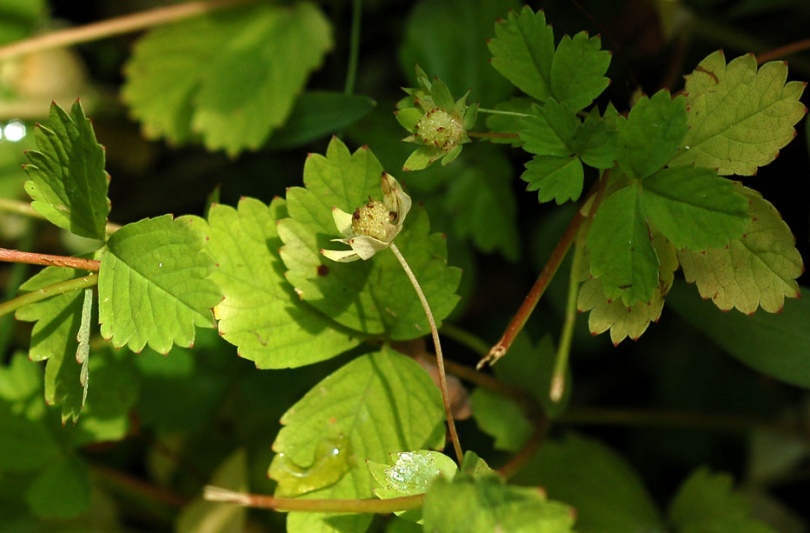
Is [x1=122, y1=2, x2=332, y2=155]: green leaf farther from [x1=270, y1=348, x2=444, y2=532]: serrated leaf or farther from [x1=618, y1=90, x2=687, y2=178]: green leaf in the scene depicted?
[x1=618, y1=90, x2=687, y2=178]: green leaf

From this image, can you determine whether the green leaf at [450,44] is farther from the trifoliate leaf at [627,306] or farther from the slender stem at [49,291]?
the slender stem at [49,291]

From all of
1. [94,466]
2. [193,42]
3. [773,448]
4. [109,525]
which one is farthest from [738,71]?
[109,525]

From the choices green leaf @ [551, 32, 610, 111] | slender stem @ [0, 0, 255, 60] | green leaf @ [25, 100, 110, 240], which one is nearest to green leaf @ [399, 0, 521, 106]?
slender stem @ [0, 0, 255, 60]

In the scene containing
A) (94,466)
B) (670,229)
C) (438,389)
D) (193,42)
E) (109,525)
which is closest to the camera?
(670,229)

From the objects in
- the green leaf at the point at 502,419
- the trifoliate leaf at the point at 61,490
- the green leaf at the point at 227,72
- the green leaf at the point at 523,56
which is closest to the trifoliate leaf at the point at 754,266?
the green leaf at the point at 523,56

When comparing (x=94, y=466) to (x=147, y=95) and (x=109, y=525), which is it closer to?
(x=109, y=525)

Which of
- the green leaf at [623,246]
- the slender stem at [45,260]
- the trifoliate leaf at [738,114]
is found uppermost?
the slender stem at [45,260]
